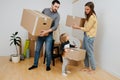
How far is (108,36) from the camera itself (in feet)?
10.6

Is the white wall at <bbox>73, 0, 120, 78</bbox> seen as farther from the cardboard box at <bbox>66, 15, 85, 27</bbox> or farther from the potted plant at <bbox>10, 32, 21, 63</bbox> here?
the potted plant at <bbox>10, 32, 21, 63</bbox>

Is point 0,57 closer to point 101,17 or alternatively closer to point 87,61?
point 87,61

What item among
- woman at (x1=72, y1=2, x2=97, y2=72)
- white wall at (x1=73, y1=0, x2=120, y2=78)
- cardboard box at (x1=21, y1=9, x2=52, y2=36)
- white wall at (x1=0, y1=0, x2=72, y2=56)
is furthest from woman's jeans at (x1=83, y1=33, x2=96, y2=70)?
white wall at (x1=0, y1=0, x2=72, y2=56)

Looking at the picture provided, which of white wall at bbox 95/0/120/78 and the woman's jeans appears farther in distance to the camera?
the woman's jeans

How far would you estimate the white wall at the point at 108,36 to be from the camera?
2997mm

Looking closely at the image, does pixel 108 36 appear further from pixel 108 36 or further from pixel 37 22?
pixel 37 22

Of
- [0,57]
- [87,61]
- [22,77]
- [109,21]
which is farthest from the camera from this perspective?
[0,57]

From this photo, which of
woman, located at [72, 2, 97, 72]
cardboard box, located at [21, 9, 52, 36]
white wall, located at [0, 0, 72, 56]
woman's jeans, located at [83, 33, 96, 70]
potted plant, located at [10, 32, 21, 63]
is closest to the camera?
cardboard box, located at [21, 9, 52, 36]

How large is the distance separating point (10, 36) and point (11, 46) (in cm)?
28

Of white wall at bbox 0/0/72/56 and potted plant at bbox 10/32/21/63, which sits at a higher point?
white wall at bbox 0/0/72/56

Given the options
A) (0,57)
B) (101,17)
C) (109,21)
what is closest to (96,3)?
(101,17)

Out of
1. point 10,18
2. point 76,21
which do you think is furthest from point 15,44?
point 76,21

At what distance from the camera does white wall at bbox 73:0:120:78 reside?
300cm

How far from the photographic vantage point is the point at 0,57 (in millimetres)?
4422
